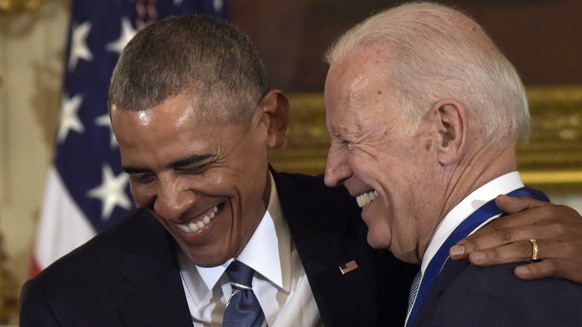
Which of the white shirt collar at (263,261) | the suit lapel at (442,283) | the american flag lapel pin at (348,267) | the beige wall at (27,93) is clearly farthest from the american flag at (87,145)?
the suit lapel at (442,283)

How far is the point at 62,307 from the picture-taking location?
89.7 inches

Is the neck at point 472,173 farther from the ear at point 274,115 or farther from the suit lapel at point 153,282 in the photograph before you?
the suit lapel at point 153,282

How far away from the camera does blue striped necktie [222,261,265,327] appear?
2303 mm

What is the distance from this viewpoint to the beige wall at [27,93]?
13.2ft

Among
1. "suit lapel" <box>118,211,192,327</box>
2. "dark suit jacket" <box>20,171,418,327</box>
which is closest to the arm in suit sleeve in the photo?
"dark suit jacket" <box>20,171,418,327</box>

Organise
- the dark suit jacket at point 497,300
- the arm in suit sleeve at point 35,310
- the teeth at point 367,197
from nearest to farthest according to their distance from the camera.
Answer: the dark suit jacket at point 497,300
the teeth at point 367,197
the arm in suit sleeve at point 35,310

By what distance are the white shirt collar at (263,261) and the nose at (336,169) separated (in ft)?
1.49

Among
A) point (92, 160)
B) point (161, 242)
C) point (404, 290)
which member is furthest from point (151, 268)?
point (92, 160)

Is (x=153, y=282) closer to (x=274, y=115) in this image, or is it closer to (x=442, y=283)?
(x=274, y=115)

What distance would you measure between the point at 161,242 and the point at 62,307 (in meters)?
0.29

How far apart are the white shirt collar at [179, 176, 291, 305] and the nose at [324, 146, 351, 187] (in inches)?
17.9

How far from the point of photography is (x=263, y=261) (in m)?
2.38

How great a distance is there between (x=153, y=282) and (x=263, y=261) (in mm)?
263

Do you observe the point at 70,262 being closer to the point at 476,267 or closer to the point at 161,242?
the point at 161,242
